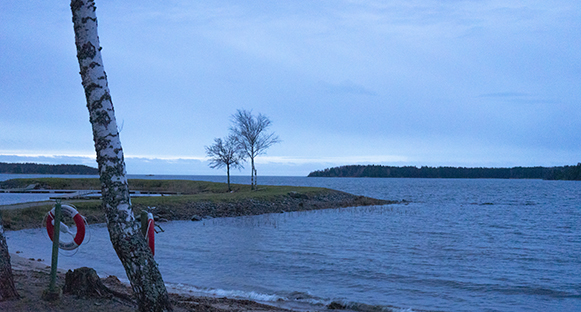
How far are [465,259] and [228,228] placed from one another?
1392 cm

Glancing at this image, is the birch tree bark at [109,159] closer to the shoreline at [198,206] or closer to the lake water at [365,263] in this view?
the lake water at [365,263]

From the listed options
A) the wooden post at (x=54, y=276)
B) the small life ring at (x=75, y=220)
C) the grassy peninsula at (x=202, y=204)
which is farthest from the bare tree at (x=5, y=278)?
the grassy peninsula at (x=202, y=204)

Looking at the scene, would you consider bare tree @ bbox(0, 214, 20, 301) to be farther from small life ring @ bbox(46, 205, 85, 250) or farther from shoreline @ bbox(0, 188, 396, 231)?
shoreline @ bbox(0, 188, 396, 231)

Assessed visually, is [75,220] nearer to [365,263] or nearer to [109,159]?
[109,159]

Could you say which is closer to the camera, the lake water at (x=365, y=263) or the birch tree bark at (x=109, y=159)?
the birch tree bark at (x=109, y=159)

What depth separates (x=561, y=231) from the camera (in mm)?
26250

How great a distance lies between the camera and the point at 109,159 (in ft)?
19.0

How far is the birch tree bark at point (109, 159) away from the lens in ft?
19.0

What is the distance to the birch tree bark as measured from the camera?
5801 mm

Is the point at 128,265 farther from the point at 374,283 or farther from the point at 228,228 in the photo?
the point at 228,228

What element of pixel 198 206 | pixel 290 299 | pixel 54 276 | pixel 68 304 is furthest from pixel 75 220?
pixel 198 206

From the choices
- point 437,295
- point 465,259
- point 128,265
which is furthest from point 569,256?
point 128,265

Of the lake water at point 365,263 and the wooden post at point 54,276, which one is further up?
the wooden post at point 54,276

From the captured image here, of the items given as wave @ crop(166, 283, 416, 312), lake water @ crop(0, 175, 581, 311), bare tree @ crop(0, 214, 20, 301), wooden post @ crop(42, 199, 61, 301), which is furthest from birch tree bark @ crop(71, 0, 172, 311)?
lake water @ crop(0, 175, 581, 311)
